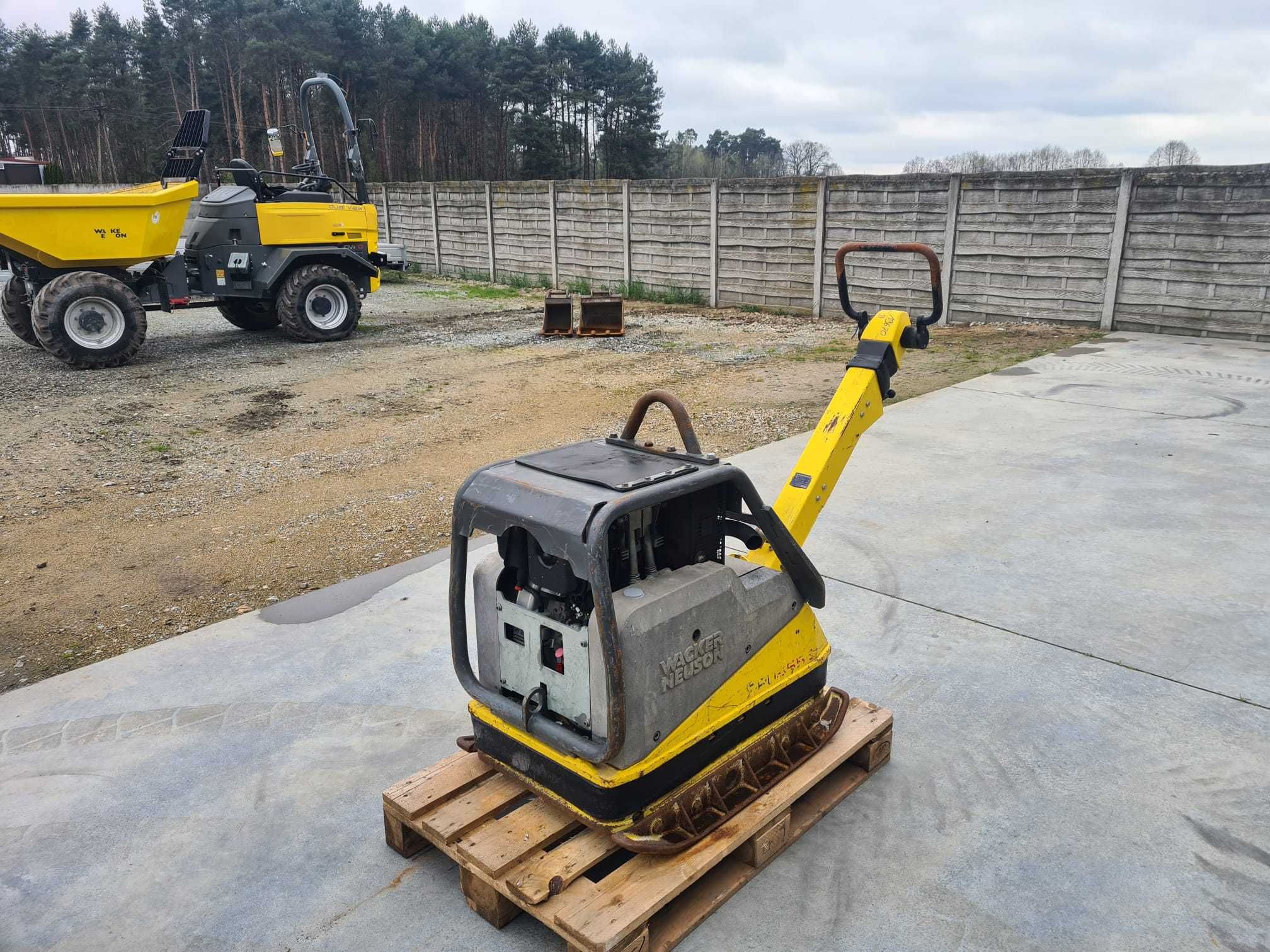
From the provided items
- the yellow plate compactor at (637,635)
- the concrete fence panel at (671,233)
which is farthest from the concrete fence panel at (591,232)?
the yellow plate compactor at (637,635)

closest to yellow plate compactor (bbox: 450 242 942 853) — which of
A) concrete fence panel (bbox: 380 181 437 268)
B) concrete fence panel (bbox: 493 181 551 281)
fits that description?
concrete fence panel (bbox: 493 181 551 281)

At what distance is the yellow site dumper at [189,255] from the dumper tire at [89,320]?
13 mm

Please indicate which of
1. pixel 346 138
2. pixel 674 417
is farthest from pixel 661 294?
pixel 674 417

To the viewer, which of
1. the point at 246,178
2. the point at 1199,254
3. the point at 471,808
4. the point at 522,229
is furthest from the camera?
the point at 522,229

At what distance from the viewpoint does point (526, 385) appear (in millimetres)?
8891

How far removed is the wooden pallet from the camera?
2092mm

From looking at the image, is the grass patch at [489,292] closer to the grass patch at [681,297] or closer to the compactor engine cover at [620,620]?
the grass patch at [681,297]

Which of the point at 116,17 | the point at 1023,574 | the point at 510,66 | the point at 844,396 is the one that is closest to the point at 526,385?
the point at 1023,574

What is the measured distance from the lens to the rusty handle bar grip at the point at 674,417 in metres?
2.49

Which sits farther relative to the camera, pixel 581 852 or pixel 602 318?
pixel 602 318

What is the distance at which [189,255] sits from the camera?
35.2 ft

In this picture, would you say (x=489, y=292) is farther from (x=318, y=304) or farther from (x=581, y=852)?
(x=581, y=852)

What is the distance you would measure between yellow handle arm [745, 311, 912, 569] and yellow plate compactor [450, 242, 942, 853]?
0.20 metres

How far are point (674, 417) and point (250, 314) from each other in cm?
1110
